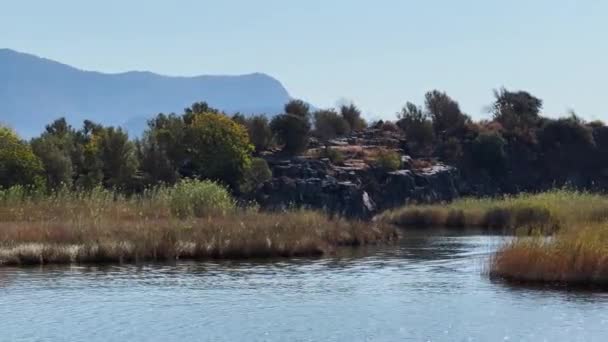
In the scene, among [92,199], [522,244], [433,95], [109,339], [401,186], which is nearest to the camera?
[109,339]

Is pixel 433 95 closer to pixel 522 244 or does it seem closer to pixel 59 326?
pixel 522 244

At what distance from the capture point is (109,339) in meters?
21.8

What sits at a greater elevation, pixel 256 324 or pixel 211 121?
pixel 211 121

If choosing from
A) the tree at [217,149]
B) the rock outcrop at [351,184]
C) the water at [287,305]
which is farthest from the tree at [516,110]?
the water at [287,305]

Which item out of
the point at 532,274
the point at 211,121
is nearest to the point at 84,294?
the point at 532,274

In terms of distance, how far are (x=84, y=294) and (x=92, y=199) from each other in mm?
19130

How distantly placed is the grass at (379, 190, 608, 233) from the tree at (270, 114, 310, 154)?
54.1 ft

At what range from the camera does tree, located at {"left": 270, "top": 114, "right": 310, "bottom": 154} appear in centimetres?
8412

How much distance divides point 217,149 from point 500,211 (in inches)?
837

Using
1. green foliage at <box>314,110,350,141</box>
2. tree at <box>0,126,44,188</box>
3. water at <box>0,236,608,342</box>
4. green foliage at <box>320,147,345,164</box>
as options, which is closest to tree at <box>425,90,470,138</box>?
green foliage at <box>314,110,350,141</box>

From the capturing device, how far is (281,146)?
281 ft

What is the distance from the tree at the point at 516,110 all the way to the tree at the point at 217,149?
37.1 meters

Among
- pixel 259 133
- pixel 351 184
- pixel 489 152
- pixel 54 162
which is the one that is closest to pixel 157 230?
pixel 54 162

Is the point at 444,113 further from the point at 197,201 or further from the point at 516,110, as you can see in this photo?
the point at 197,201
